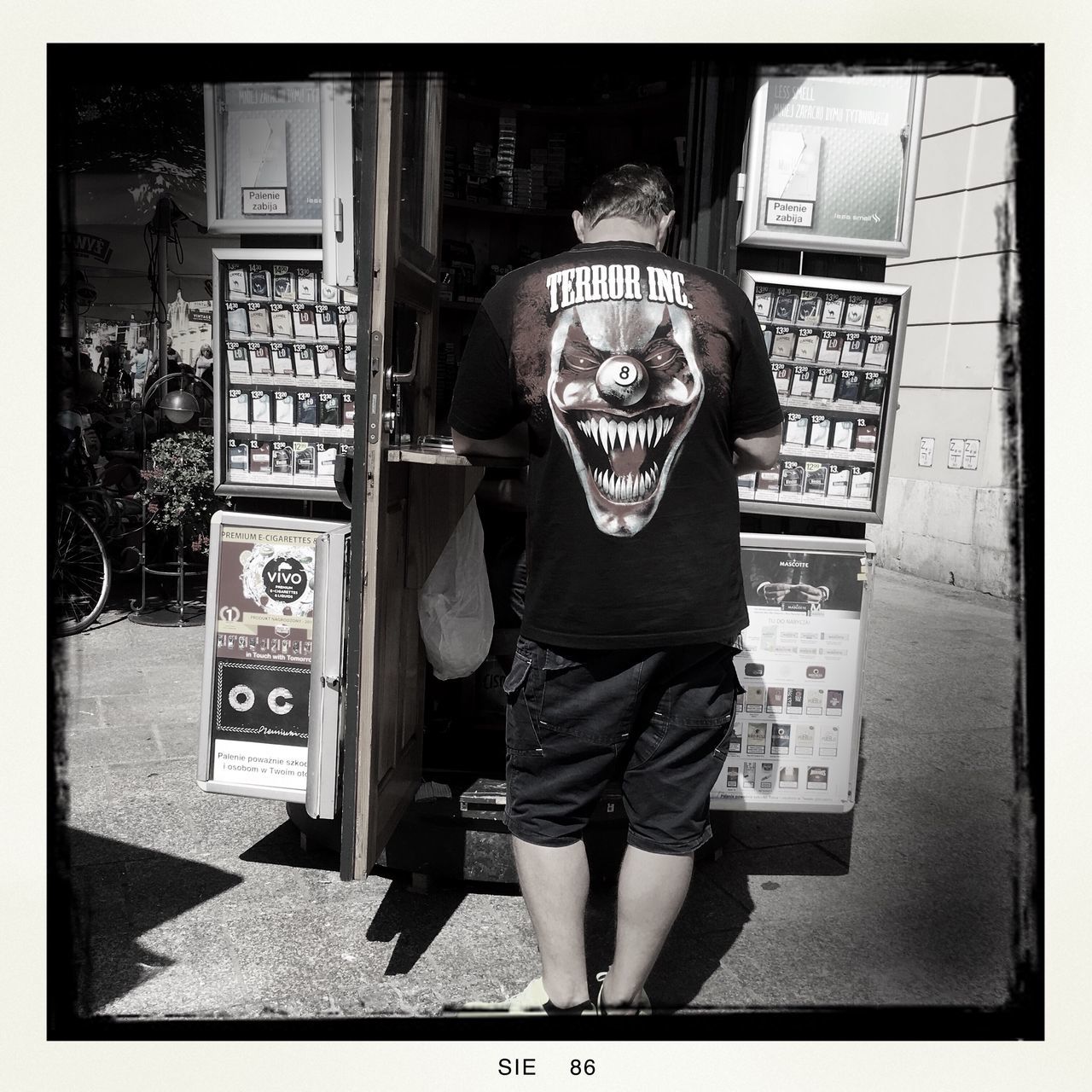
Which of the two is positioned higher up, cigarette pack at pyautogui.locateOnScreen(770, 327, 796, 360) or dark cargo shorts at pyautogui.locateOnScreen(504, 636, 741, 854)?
cigarette pack at pyautogui.locateOnScreen(770, 327, 796, 360)

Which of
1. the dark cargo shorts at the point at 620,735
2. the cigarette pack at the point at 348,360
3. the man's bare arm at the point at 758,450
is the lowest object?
the dark cargo shorts at the point at 620,735

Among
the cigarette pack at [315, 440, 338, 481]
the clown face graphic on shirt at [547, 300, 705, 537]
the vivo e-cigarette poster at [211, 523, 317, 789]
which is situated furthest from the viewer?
the cigarette pack at [315, 440, 338, 481]

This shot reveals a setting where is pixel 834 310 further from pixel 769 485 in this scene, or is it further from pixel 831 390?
pixel 769 485

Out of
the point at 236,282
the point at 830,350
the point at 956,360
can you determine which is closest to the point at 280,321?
the point at 236,282

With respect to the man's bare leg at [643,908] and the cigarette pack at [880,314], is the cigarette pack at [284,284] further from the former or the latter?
the man's bare leg at [643,908]

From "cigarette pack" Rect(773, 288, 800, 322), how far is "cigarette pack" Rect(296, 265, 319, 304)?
1496mm

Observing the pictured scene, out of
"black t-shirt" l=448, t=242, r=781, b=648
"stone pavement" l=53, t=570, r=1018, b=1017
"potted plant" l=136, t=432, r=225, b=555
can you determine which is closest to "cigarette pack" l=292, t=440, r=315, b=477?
"stone pavement" l=53, t=570, r=1018, b=1017

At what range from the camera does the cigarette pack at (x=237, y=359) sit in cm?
339

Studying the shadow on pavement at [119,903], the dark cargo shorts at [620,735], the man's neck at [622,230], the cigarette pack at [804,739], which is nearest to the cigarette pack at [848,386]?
the cigarette pack at [804,739]

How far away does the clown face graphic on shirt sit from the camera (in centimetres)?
225

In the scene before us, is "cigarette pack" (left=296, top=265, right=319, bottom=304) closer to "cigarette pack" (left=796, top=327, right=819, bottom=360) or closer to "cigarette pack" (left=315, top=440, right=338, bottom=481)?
"cigarette pack" (left=315, top=440, right=338, bottom=481)

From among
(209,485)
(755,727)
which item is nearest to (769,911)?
(755,727)

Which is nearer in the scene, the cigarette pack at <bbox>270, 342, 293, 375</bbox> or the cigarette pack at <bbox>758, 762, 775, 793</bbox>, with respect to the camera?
the cigarette pack at <bbox>758, 762, 775, 793</bbox>

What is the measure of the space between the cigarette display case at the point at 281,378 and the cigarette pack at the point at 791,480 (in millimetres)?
1448
